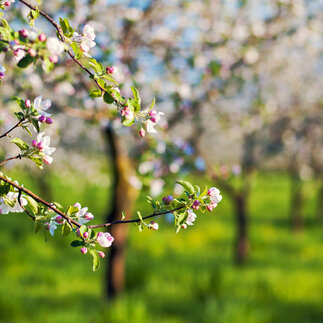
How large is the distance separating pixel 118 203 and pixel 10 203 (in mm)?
4358

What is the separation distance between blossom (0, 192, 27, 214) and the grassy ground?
365cm

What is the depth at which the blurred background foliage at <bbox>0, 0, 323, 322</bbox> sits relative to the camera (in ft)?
13.8

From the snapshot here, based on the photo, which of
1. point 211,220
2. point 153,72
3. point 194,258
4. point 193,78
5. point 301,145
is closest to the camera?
point 193,78

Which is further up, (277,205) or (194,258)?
(277,205)

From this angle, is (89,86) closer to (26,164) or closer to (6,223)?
(26,164)

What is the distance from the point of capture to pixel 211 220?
13000mm

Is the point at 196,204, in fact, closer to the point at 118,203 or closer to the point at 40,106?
the point at 40,106

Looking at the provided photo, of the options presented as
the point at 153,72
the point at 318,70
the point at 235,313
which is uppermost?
the point at 318,70

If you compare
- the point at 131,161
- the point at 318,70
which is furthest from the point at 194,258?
the point at 318,70

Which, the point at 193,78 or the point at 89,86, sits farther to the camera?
the point at 193,78

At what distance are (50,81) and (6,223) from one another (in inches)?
287

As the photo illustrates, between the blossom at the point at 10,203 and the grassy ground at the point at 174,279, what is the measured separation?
12.0 feet

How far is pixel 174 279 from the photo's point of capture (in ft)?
23.1

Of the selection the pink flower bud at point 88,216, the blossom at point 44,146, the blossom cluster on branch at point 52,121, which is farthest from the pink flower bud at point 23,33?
the pink flower bud at point 88,216
